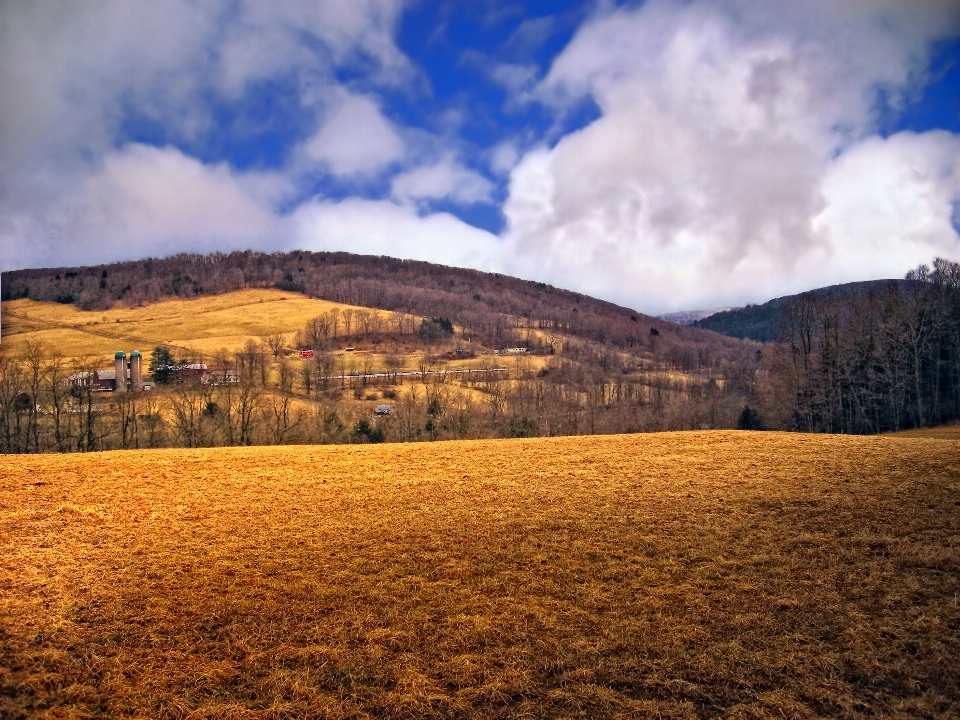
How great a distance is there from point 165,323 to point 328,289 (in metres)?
52.7

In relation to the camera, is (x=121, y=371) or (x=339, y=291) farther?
(x=339, y=291)

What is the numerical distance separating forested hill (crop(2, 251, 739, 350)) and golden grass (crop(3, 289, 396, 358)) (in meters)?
6.78

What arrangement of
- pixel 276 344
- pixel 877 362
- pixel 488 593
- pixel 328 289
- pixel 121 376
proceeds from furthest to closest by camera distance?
1. pixel 328 289
2. pixel 276 344
3. pixel 121 376
4. pixel 877 362
5. pixel 488 593

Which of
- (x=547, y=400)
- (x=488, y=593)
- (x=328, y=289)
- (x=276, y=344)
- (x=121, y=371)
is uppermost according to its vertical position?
(x=328, y=289)

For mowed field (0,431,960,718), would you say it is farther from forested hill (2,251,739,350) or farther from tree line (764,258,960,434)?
forested hill (2,251,739,350)

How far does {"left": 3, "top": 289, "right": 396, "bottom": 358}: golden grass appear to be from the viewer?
303 ft

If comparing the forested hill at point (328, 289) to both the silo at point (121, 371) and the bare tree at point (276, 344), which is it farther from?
the silo at point (121, 371)

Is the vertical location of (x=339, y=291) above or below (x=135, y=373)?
above

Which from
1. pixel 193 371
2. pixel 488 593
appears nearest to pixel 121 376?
pixel 193 371

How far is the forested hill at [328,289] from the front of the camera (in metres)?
132

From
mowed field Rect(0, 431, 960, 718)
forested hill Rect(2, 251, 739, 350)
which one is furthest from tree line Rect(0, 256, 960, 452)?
forested hill Rect(2, 251, 739, 350)

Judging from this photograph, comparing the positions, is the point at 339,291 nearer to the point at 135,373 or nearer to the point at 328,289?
the point at 328,289

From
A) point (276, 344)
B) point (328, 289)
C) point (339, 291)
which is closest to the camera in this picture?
point (276, 344)

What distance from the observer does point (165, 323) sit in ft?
386
